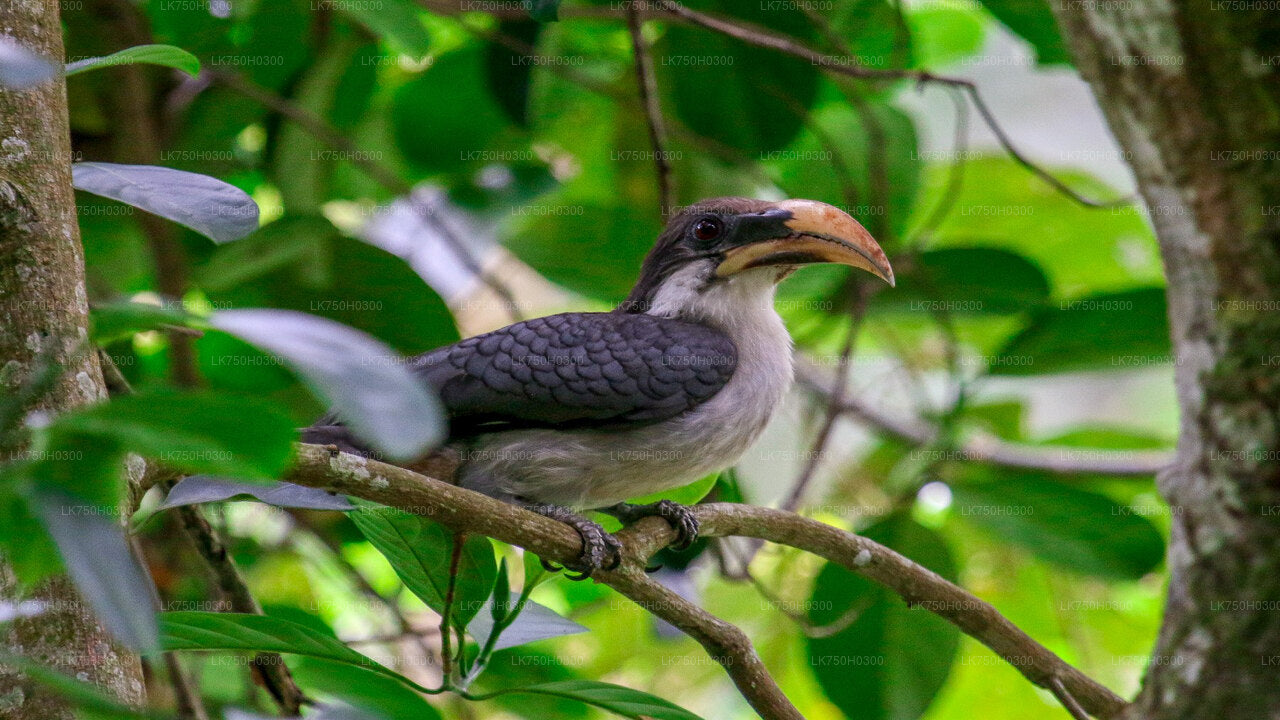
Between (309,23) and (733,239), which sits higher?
(309,23)

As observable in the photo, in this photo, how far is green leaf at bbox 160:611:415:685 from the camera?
1646mm

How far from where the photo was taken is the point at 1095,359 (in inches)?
137

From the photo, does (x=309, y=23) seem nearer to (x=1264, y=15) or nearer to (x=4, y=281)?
(x=4, y=281)

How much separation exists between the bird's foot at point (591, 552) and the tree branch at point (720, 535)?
27 mm

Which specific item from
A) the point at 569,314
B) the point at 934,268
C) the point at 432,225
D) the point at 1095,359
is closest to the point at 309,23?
the point at 432,225

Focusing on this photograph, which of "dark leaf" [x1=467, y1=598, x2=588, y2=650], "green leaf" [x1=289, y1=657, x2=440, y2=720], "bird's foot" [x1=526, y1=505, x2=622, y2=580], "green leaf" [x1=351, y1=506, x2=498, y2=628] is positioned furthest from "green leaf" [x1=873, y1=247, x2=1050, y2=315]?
"green leaf" [x1=289, y1=657, x2=440, y2=720]

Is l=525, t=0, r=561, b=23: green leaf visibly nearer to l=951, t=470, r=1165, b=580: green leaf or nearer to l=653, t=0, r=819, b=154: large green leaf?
l=653, t=0, r=819, b=154: large green leaf

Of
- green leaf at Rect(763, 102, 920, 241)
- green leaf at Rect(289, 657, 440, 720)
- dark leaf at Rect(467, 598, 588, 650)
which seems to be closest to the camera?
green leaf at Rect(289, 657, 440, 720)

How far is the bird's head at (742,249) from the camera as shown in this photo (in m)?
2.92

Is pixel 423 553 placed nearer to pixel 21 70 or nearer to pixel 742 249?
pixel 21 70

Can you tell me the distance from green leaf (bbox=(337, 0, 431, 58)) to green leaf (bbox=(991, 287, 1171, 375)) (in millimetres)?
2092

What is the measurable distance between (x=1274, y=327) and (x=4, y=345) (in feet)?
6.07

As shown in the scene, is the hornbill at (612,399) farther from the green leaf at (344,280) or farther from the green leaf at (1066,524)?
the green leaf at (1066,524)

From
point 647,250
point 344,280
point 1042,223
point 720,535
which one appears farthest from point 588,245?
point 1042,223
